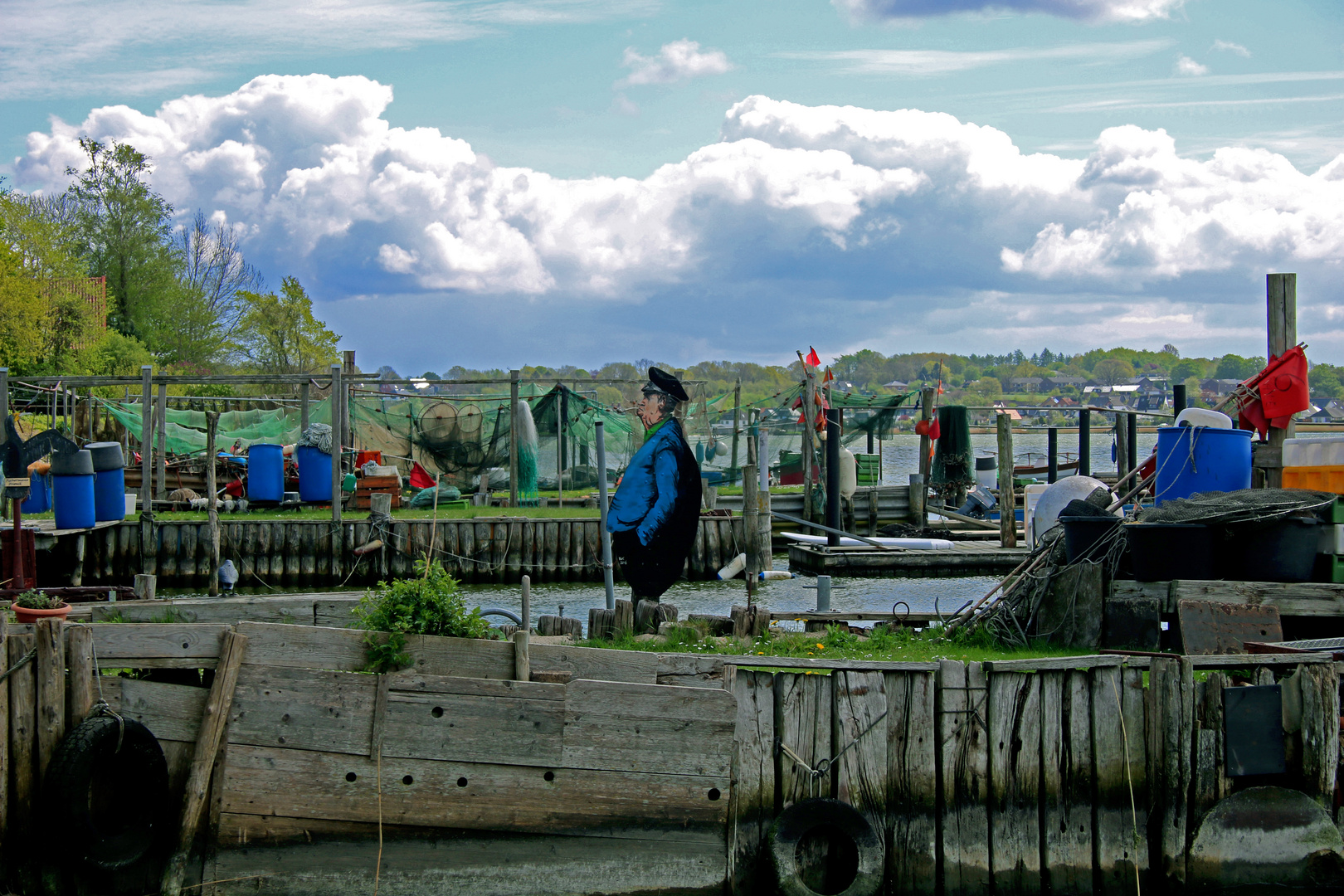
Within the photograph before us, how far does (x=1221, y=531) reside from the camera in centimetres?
954

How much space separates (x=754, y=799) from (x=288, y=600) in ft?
12.4

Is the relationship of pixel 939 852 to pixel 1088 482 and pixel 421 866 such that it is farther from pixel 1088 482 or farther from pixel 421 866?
pixel 1088 482

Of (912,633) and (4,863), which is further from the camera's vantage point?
(912,633)

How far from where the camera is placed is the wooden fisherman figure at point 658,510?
12125mm

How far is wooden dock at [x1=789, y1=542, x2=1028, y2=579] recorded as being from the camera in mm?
22375

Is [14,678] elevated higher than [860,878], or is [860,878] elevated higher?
[14,678]

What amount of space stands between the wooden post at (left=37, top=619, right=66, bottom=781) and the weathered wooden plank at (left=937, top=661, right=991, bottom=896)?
5750 mm

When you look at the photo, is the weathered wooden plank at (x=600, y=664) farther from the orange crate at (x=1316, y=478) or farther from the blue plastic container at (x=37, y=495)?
the blue plastic container at (x=37, y=495)

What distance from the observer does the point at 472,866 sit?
23.5ft

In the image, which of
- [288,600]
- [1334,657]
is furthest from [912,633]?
[288,600]

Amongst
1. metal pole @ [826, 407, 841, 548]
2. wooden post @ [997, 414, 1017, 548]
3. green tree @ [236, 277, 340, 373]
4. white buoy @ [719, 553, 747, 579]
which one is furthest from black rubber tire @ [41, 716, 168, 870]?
green tree @ [236, 277, 340, 373]

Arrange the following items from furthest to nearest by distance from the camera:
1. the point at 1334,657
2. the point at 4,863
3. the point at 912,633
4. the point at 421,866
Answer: the point at 912,633, the point at 1334,657, the point at 421,866, the point at 4,863

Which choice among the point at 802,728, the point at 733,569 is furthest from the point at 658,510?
the point at 733,569

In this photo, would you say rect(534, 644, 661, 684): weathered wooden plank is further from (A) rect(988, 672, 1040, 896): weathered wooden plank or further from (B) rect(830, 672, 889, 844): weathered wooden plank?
(A) rect(988, 672, 1040, 896): weathered wooden plank
